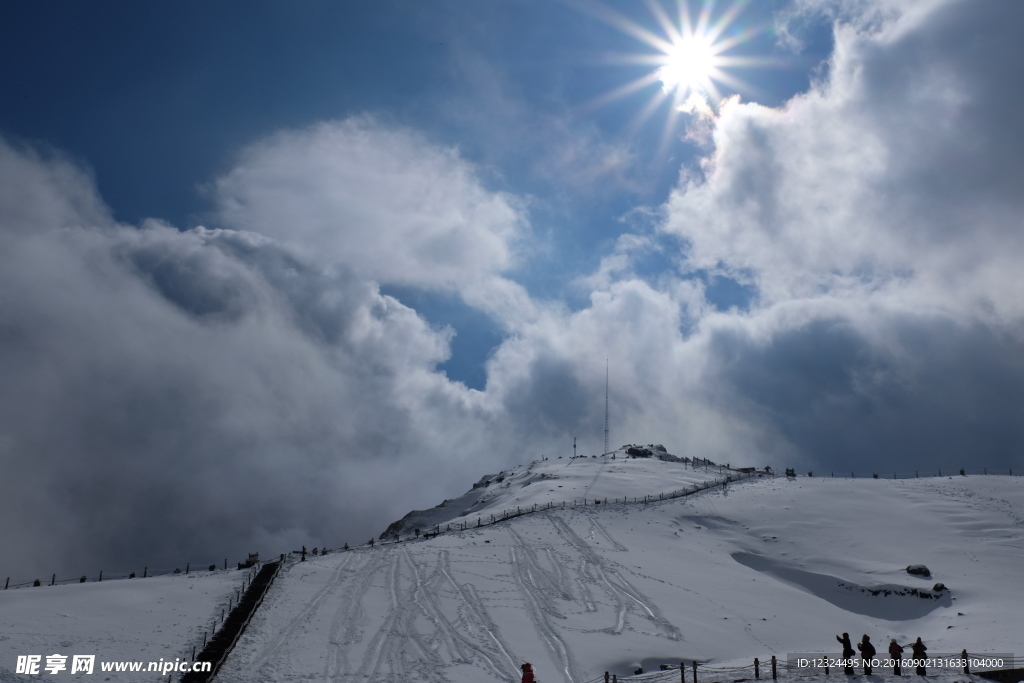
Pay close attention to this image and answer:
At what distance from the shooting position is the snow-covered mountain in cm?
3077

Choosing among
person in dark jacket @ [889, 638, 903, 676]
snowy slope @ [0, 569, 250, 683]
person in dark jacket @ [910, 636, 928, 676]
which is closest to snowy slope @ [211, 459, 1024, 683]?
snowy slope @ [0, 569, 250, 683]

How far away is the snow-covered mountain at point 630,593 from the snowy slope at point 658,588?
161mm

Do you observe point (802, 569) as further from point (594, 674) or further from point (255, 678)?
point (255, 678)

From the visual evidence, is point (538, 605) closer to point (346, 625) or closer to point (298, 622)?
point (346, 625)

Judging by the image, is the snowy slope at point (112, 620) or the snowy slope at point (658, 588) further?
the snowy slope at point (658, 588)

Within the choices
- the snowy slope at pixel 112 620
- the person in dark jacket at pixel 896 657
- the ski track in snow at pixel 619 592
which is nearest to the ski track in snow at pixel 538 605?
the ski track in snow at pixel 619 592

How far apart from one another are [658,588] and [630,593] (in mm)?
2629

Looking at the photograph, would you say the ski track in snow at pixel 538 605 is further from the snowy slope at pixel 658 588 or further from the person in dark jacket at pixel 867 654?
the person in dark jacket at pixel 867 654

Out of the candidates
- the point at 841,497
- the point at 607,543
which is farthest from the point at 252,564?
the point at 841,497

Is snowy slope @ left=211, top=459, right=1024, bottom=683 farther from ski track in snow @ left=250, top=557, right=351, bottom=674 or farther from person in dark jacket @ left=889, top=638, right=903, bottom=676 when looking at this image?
person in dark jacket @ left=889, top=638, right=903, bottom=676

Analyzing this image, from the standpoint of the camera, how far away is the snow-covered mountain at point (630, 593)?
3077 centimetres

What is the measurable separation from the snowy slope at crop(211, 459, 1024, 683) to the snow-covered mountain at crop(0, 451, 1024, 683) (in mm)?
161

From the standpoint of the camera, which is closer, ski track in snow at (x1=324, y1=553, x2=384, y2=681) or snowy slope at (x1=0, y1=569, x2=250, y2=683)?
snowy slope at (x1=0, y1=569, x2=250, y2=683)

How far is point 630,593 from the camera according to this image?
139 feet
